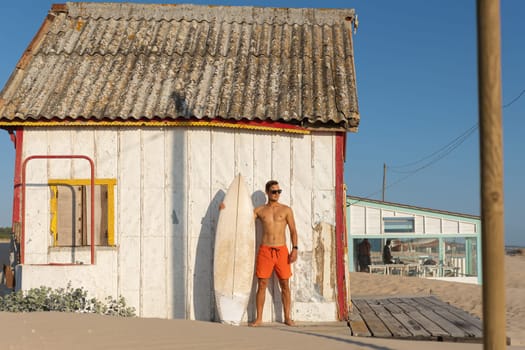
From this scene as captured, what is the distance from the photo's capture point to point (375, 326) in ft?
26.8

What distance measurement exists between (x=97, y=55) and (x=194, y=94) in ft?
6.64

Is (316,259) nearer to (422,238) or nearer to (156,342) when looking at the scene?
(156,342)

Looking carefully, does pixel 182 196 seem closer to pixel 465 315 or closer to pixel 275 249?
pixel 275 249

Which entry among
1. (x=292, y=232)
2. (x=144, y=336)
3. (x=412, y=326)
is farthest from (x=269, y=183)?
(x=144, y=336)

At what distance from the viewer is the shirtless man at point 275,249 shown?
8.34 metres

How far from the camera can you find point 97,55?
10.1m

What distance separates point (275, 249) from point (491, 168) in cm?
443

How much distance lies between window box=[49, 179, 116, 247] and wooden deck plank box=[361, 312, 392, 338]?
380 centimetres

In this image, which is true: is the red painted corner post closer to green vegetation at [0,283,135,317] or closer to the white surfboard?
the white surfboard

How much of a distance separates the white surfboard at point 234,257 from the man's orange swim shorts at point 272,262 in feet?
0.52

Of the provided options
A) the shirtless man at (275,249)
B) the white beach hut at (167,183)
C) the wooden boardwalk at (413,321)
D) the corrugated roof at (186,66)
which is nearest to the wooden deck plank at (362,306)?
the wooden boardwalk at (413,321)

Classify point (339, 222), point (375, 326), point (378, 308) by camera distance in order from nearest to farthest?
1. point (375, 326)
2. point (339, 222)
3. point (378, 308)

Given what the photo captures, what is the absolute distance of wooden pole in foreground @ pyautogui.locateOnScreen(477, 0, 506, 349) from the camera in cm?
425

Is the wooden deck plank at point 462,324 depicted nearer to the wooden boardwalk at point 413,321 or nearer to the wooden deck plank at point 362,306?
the wooden boardwalk at point 413,321
